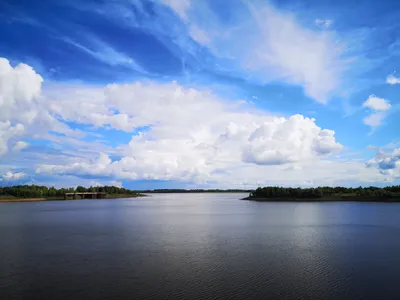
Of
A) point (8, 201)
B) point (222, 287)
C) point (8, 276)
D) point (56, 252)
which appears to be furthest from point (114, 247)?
point (8, 201)

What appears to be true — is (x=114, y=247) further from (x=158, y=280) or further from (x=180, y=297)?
(x=180, y=297)

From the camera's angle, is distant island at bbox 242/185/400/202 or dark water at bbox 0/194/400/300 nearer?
dark water at bbox 0/194/400/300

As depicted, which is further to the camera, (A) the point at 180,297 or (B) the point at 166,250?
(B) the point at 166,250

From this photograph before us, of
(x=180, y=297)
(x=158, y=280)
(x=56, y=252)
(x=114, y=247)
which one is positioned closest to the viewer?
(x=180, y=297)

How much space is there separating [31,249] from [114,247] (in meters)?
9.07

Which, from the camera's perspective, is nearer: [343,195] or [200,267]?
[200,267]

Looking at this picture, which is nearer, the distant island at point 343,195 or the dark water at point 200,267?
the dark water at point 200,267

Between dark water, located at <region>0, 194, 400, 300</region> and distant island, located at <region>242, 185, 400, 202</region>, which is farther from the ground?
distant island, located at <region>242, 185, 400, 202</region>

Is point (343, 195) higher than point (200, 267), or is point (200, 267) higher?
point (343, 195)

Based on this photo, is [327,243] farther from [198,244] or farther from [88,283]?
[88,283]

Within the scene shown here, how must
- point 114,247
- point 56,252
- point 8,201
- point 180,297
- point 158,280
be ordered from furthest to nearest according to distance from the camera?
point 8,201, point 114,247, point 56,252, point 158,280, point 180,297

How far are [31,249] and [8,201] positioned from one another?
184835mm

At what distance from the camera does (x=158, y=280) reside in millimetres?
24344

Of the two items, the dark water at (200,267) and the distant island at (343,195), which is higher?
the distant island at (343,195)
